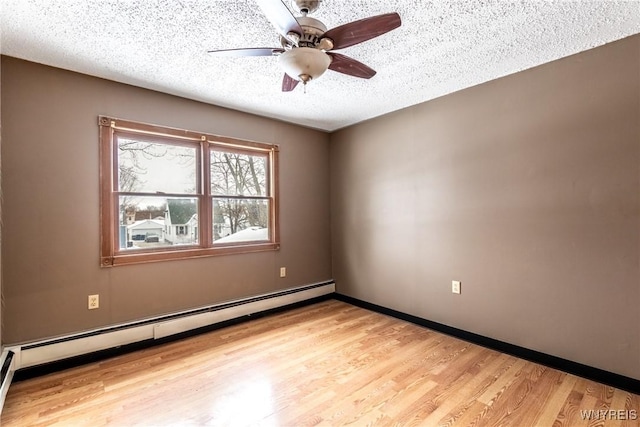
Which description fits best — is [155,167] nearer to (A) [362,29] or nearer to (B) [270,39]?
(B) [270,39]

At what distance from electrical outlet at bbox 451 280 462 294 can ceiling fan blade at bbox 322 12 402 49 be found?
7.66 feet

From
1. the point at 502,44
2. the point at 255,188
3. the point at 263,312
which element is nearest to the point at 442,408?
the point at 263,312

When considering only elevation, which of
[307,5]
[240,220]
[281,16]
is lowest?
[240,220]

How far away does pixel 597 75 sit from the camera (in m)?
2.13

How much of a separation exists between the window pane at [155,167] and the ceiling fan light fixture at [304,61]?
6.28 feet

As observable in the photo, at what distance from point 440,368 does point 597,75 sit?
2.42 metres

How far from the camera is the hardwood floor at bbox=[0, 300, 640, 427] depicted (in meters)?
1.79

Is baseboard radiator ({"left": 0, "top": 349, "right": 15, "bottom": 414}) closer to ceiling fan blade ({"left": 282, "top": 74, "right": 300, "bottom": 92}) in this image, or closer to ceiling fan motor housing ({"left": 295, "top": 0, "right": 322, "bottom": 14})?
ceiling fan blade ({"left": 282, "top": 74, "right": 300, "bottom": 92})

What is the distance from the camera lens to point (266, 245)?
143 inches

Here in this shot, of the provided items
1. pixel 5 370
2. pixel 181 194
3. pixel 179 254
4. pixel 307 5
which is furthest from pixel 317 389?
pixel 307 5

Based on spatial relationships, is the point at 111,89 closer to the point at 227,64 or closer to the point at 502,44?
the point at 227,64

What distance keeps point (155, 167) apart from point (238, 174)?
0.88 metres

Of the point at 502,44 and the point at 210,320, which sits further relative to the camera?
the point at 210,320

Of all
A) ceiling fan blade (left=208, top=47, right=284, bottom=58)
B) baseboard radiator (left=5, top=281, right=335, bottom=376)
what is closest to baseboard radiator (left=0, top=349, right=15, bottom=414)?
baseboard radiator (left=5, top=281, right=335, bottom=376)
